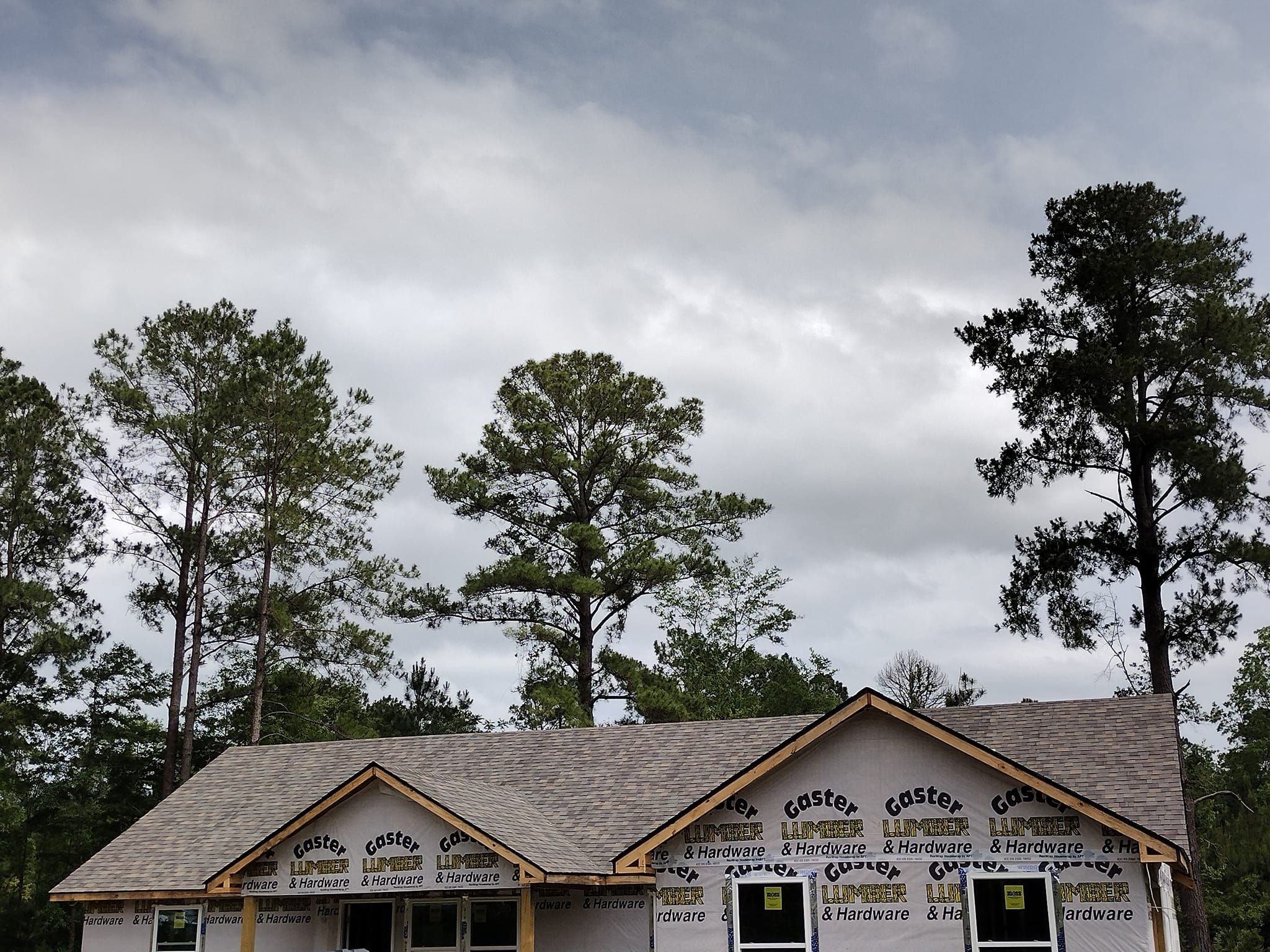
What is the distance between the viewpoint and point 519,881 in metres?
18.7

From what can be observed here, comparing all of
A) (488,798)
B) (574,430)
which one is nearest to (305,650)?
(574,430)

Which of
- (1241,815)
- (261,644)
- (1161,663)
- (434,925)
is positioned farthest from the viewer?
(261,644)

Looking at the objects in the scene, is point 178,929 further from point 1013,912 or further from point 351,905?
point 1013,912

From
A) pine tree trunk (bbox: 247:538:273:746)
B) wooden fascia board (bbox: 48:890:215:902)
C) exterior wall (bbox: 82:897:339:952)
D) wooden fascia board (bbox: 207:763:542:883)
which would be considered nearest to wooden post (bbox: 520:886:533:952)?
wooden fascia board (bbox: 207:763:542:883)

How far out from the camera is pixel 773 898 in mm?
19000

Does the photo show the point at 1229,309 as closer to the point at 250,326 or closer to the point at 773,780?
the point at 773,780

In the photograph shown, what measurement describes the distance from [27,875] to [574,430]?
85.8ft

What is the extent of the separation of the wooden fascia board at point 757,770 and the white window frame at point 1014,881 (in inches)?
108

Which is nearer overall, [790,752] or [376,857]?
[790,752]

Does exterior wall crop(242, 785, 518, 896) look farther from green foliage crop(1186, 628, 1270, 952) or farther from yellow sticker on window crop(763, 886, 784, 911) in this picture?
green foliage crop(1186, 628, 1270, 952)

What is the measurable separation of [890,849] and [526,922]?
212 inches

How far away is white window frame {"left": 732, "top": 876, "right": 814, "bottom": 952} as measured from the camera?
1872 cm

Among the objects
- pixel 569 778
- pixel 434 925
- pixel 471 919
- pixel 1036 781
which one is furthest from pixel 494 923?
pixel 1036 781

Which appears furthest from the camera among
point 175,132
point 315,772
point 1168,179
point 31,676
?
point 31,676
